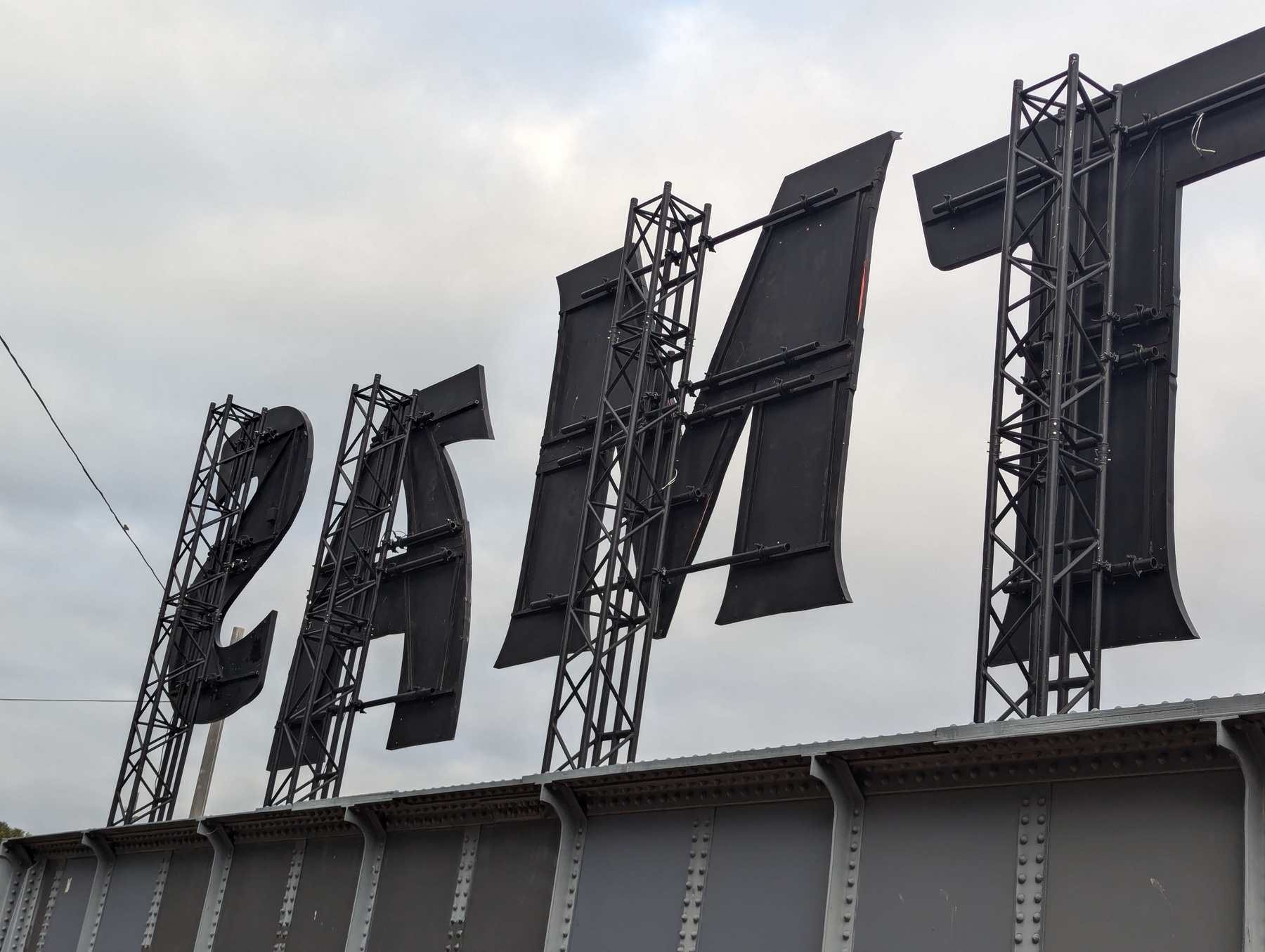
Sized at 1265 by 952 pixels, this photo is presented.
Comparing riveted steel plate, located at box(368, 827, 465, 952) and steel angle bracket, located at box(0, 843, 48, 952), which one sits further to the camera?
steel angle bracket, located at box(0, 843, 48, 952)

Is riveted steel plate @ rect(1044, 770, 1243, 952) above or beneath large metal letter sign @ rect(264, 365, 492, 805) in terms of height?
beneath

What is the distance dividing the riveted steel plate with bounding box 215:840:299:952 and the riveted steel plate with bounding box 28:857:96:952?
13.2 ft

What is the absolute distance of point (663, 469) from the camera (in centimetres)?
1627

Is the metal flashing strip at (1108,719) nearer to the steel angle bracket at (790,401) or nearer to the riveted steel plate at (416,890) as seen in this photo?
the steel angle bracket at (790,401)

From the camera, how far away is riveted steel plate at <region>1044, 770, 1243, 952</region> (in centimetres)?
708

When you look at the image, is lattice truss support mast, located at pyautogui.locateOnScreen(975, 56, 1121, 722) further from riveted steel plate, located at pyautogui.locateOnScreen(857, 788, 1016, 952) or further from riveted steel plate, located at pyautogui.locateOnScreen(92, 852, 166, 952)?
riveted steel plate, located at pyautogui.locateOnScreen(92, 852, 166, 952)

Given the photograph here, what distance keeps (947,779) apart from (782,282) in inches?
315

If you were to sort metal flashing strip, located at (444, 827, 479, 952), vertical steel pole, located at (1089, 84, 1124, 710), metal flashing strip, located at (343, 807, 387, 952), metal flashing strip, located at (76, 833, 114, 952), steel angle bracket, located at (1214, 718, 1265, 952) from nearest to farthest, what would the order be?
steel angle bracket, located at (1214, 718, 1265, 952) < vertical steel pole, located at (1089, 84, 1124, 710) < metal flashing strip, located at (444, 827, 479, 952) < metal flashing strip, located at (343, 807, 387, 952) < metal flashing strip, located at (76, 833, 114, 952)

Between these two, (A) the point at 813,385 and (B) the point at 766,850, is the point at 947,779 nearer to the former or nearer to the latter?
(B) the point at 766,850

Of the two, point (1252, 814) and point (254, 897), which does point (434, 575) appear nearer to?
point (254, 897)

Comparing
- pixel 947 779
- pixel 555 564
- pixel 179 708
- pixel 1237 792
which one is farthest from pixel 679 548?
pixel 179 708

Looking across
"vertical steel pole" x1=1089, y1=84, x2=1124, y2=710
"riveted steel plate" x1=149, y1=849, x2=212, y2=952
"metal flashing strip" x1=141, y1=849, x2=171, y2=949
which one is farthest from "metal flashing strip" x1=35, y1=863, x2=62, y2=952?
"vertical steel pole" x1=1089, y1=84, x2=1124, y2=710

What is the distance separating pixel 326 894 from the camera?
45.4 feet

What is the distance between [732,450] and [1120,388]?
4.58 meters
